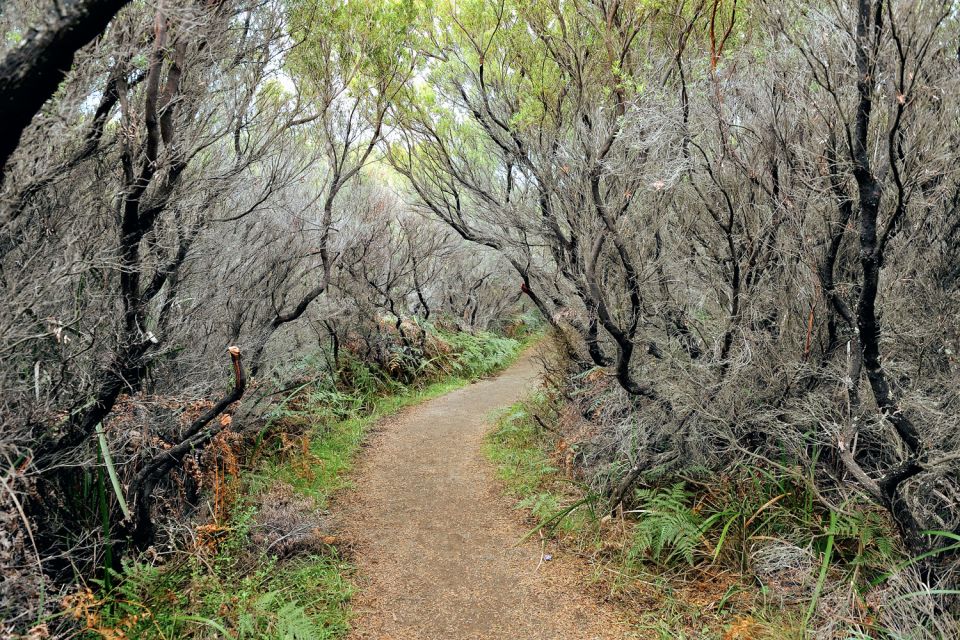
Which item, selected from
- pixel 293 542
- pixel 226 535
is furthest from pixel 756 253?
pixel 226 535

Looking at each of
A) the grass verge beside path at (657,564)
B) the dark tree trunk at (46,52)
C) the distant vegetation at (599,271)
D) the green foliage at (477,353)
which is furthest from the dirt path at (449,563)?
the green foliage at (477,353)

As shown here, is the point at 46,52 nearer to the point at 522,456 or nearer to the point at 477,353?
the point at 522,456

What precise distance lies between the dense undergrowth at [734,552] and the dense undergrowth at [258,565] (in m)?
1.94

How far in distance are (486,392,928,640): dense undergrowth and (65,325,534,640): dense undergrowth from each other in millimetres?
1938

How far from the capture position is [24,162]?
272 cm

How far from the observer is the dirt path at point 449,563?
3.45 m

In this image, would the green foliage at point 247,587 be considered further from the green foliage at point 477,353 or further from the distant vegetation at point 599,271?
the green foliage at point 477,353

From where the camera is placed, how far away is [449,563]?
4.14m

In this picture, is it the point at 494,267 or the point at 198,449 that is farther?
the point at 494,267

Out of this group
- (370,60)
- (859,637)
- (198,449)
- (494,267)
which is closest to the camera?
(859,637)

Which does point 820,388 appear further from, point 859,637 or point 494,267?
point 494,267

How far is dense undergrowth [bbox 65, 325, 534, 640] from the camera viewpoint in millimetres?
2982

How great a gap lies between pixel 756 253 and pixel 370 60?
15.6ft

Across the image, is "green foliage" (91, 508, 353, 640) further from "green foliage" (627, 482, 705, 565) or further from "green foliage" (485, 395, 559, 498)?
"green foliage" (627, 482, 705, 565)
